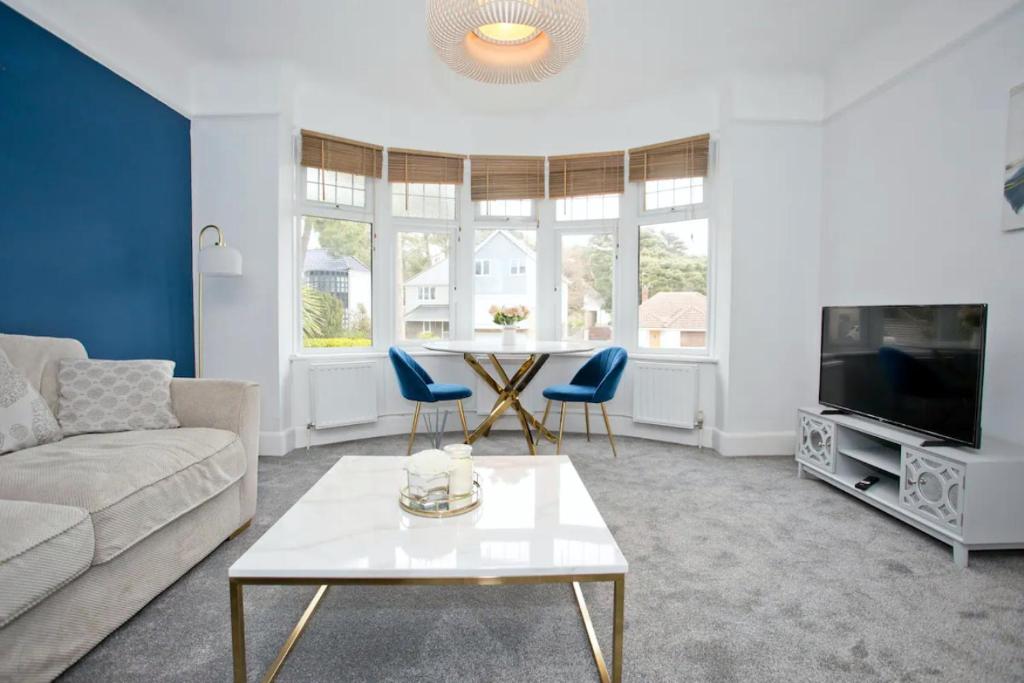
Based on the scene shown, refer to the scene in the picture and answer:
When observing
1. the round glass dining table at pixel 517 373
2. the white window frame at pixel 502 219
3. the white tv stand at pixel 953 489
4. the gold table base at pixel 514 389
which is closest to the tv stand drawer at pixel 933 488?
the white tv stand at pixel 953 489

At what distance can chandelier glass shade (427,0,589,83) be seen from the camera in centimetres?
174

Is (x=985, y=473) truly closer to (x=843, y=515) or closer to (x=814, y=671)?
(x=843, y=515)

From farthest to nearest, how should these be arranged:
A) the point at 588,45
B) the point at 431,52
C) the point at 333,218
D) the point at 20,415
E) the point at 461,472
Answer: the point at 333,218, the point at 431,52, the point at 588,45, the point at 20,415, the point at 461,472

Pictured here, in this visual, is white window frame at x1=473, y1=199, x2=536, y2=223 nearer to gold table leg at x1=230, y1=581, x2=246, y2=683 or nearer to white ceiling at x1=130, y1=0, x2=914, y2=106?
white ceiling at x1=130, y1=0, x2=914, y2=106

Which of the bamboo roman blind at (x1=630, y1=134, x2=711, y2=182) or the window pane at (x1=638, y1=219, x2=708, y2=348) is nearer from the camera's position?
the bamboo roman blind at (x1=630, y1=134, x2=711, y2=182)

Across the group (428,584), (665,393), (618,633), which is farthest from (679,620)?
(665,393)

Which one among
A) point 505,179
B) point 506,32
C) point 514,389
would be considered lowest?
point 514,389

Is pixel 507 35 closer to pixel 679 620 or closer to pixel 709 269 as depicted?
pixel 679 620

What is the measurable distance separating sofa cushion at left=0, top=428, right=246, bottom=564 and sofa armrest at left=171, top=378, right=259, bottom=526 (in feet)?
0.28

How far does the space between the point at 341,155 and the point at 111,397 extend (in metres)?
2.59

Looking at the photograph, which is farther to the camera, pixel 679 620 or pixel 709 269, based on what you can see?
pixel 709 269

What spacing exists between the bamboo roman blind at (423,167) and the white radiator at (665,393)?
238cm

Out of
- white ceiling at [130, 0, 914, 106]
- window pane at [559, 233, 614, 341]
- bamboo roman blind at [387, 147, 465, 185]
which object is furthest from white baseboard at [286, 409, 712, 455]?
white ceiling at [130, 0, 914, 106]

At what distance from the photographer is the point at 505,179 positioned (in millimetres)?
4551
